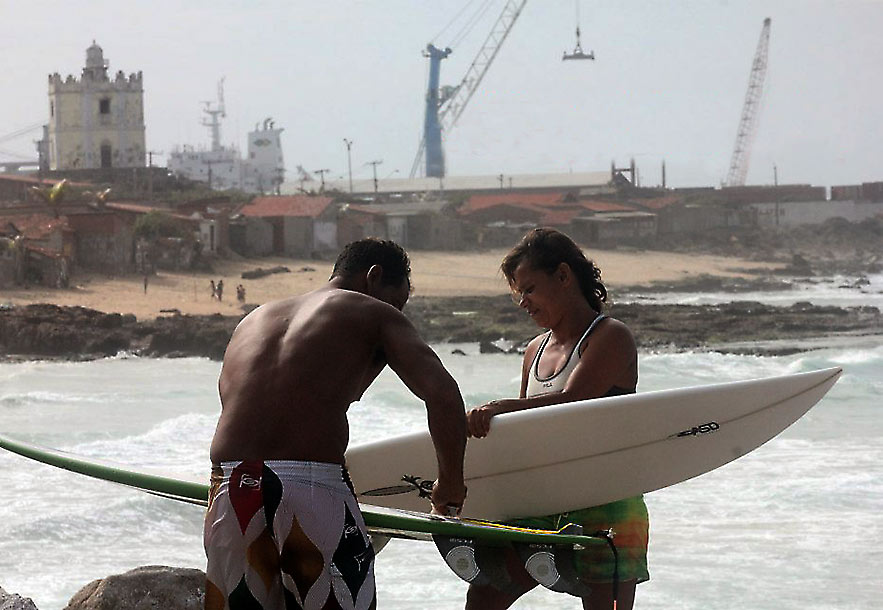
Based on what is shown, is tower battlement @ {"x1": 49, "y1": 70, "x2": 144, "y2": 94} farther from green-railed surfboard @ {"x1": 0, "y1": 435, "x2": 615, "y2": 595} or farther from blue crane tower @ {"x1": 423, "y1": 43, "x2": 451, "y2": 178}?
green-railed surfboard @ {"x1": 0, "y1": 435, "x2": 615, "y2": 595}

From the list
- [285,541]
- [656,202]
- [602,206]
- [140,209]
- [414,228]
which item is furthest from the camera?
[656,202]

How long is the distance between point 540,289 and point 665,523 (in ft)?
16.9

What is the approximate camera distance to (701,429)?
12.2 ft

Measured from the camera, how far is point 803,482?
385 inches

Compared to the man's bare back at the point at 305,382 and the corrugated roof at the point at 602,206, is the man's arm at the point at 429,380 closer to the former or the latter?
the man's bare back at the point at 305,382

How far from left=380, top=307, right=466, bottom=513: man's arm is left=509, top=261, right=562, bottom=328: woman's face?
73 cm

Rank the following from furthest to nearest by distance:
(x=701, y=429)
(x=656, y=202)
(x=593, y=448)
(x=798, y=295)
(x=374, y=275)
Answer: (x=656, y=202)
(x=798, y=295)
(x=701, y=429)
(x=593, y=448)
(x=374, y=275)

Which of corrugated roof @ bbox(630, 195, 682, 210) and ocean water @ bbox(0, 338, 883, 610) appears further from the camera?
corrugated roof @ bbox(630, 195, 682, 210)

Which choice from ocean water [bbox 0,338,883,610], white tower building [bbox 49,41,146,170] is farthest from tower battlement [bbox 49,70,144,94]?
ocean water [bbox 0,338,883,610]

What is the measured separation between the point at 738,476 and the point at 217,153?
98.5 m

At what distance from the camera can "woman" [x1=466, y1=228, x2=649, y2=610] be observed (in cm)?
322

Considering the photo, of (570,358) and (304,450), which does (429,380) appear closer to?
(304,450)

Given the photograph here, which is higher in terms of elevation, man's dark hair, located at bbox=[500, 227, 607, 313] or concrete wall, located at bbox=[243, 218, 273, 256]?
man's dark hair, located at bbox=[500, 227, 607, 313]

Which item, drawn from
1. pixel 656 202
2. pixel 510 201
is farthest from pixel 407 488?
pixel 656 202
